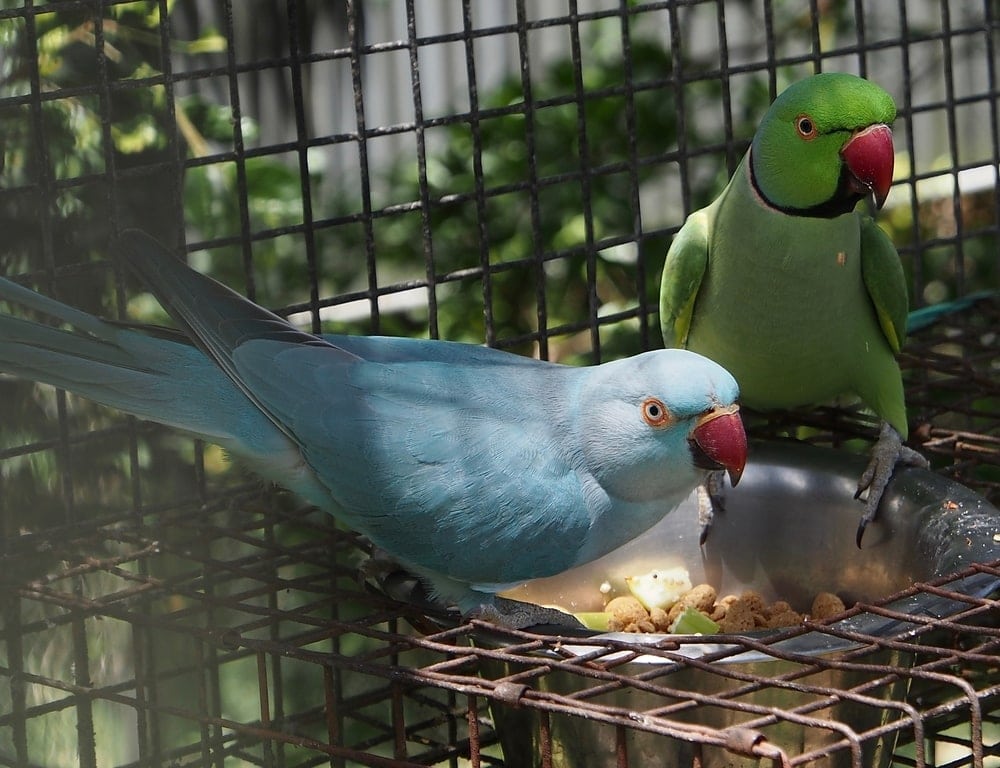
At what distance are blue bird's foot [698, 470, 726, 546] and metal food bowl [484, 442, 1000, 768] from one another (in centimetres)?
1

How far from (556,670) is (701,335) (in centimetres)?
90

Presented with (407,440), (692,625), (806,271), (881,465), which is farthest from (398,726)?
(806,271)

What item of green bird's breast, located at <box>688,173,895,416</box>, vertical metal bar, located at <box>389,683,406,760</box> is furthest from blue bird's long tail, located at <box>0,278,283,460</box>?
green bird's breast, located at <box>688,173,895,416</box>

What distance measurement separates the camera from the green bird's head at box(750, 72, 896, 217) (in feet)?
6.15

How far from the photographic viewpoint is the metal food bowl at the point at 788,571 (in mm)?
1441

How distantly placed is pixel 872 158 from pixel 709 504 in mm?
569

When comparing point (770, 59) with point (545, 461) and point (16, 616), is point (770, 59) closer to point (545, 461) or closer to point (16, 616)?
point (545, 461)

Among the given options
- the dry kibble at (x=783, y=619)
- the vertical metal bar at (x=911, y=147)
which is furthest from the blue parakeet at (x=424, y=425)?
the vertical metal bar at (x=911, y=147)

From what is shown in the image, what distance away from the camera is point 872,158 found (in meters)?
1.86

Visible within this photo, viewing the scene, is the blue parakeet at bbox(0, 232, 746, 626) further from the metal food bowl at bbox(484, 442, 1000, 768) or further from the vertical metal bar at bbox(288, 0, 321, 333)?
the vertical metal bar at bbox(288, 0, 321, 333)

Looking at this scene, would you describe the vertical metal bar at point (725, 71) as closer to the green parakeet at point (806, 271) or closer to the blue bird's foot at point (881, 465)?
the green parakeet at point (806, 271)

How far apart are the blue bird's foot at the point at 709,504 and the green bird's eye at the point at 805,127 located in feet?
1.72

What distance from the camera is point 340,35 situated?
3.05 m

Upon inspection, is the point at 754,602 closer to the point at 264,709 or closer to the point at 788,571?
the point at 788,571
